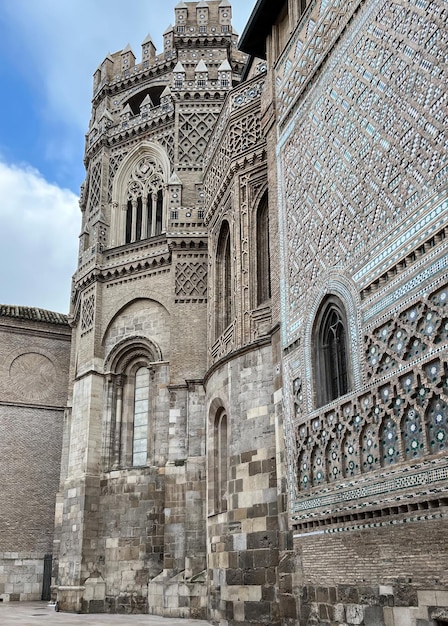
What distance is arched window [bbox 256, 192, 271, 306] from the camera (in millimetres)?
13672

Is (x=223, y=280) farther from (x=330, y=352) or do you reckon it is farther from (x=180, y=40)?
(x=180, y=40)

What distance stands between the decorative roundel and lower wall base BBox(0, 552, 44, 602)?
16.9 feet

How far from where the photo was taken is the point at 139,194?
21656mm

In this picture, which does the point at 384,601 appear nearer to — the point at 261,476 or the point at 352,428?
the point at 352,428

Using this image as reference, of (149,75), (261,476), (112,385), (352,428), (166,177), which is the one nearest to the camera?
(352,428)

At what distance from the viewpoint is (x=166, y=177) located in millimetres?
20828

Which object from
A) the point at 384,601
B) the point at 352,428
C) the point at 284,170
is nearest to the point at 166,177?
the point at 284,170

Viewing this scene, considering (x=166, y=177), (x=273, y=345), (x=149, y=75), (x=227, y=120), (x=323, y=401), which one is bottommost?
(x=323, y=401)

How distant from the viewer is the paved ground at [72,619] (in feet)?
44.7

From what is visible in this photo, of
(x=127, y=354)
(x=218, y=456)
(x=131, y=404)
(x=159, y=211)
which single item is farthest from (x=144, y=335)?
(x=218, y=456)

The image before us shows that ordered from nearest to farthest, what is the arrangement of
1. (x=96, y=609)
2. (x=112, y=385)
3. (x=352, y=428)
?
(x=352, y=428), (x=96, y=609), (x=112, y=385)

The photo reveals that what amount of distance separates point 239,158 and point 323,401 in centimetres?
653

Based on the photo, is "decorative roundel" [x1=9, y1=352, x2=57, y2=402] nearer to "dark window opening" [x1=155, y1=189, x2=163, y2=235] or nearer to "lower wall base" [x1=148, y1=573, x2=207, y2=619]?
"dark window opening" [x1=155, y1=189, x2=163, y2=235]

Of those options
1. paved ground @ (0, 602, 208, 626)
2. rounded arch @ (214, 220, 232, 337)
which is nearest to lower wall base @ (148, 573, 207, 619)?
paved ground @ (0, 602, 208, 626)
